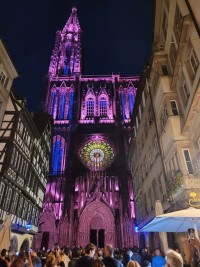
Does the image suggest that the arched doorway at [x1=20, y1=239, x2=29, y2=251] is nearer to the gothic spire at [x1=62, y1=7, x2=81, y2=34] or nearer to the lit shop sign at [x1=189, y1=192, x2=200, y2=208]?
the lit shop sign at [x1=189, y1=192, x2=200, y2=208]

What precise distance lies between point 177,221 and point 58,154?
34.8 metres

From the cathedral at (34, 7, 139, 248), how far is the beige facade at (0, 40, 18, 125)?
1970 centimetres

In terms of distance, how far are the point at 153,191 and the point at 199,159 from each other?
29.0 ft

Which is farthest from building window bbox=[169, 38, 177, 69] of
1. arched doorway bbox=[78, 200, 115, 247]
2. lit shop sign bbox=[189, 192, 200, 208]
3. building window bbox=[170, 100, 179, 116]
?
arched doorway bbox=[78, 200, 115, 247]

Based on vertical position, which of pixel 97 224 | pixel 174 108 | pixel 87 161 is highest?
pixel 87 161

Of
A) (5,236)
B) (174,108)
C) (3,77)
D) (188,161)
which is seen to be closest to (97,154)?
(3,77)

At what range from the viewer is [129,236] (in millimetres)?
32344

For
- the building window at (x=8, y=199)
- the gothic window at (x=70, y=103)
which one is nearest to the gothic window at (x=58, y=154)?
the gothic window at (x=70, y=103)

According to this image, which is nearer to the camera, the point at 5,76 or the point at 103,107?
the point at 5,76

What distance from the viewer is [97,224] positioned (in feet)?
119

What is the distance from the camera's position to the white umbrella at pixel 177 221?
6383 mm

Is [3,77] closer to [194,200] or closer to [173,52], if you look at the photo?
[173,52]

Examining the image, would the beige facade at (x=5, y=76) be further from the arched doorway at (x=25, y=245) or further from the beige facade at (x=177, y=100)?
the arched doorway at (x=25, y=245)

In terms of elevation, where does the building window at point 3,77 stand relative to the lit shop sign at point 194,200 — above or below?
above
